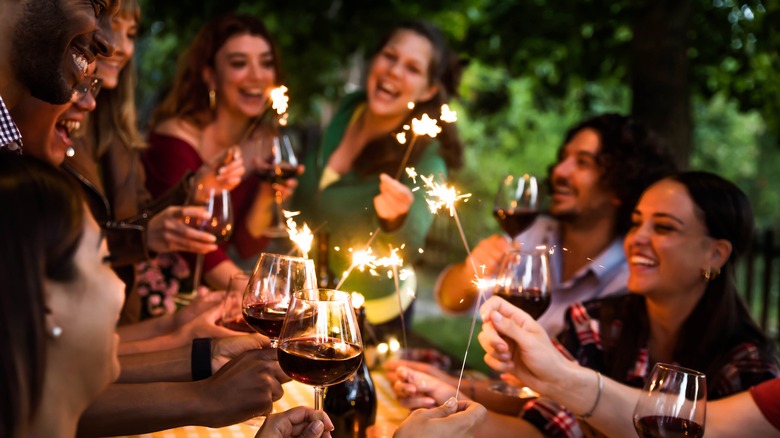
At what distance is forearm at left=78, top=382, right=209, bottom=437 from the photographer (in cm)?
165

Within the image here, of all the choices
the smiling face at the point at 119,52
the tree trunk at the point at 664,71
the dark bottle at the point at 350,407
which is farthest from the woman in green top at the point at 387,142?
the tree trunk at the point at 664,71

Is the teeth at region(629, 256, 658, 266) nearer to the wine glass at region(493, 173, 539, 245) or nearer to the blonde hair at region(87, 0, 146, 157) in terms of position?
the wine glass at region(493, 173, 539, 245)

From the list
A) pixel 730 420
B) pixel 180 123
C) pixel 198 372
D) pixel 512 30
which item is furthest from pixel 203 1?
pixel 730 420

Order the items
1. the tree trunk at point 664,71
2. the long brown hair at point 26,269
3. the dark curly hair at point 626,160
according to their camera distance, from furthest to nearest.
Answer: the tree trunk at point 664,71
the dark curly hair at point 626,160
the long brown hair at point 26,269

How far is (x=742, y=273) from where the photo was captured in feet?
36.0

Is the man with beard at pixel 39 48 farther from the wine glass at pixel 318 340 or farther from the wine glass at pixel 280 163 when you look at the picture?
the wine glass at pixel 280 163

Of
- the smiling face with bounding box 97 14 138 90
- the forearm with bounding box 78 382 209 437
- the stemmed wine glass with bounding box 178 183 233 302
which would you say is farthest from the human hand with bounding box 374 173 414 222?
the smiling face with bounding box 97 14 138 90

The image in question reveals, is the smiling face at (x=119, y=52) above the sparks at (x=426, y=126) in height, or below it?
above

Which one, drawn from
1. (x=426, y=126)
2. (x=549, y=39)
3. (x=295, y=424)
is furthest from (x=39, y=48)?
(x=549, y=39)

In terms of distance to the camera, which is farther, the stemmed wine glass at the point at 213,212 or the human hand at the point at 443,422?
the stemmed wine glass at the point at 213,212

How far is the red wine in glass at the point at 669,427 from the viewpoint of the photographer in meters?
1.58

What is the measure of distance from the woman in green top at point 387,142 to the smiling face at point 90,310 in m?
1.59

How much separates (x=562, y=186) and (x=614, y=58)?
1.77m

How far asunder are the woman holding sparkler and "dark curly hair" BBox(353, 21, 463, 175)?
0.53 metres
